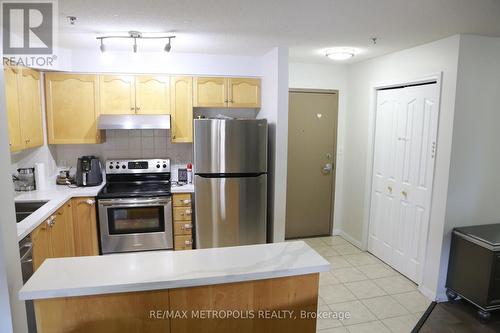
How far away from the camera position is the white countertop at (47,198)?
2.33 meters

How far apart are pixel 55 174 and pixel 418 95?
4017mm

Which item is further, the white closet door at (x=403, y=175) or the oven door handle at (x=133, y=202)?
the oven door handle at (x=133, y=202)

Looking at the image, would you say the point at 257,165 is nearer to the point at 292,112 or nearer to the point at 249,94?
the point at 249,94

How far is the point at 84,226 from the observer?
3.36m

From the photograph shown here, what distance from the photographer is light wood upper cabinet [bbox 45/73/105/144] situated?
3484mm

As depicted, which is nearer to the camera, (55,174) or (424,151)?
(424,151)

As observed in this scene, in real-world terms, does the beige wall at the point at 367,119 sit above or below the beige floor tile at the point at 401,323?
above

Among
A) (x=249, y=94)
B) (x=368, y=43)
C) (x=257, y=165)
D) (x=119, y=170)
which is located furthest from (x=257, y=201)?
(x=368, y=43)

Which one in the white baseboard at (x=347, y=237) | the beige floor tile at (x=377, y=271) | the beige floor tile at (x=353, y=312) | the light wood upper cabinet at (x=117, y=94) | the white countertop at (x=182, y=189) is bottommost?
the beige floor tile at (x=353, y=312)

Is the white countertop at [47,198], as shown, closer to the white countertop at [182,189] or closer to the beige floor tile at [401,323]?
the white countertop at [182,189]

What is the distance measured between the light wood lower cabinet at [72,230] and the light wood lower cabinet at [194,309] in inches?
64.9

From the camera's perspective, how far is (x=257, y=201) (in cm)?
351

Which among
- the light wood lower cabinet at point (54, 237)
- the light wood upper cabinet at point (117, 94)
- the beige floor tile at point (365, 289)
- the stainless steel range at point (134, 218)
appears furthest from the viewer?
the light wood upper cabinet at point (117, 94)

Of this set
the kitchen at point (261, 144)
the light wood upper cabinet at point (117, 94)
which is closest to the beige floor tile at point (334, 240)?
the kitchen at point (261, 144)
